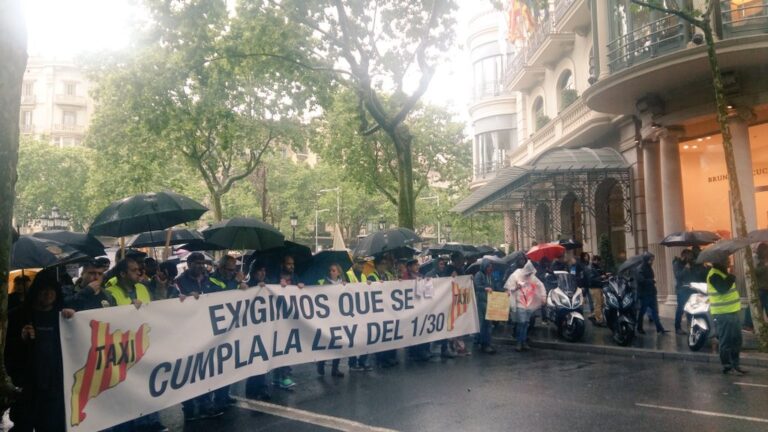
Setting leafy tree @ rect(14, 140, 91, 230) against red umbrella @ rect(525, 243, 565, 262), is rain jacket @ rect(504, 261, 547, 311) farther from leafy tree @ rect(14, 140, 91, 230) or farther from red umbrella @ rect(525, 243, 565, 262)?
leafy tree @ rect(14, 140, 91, 230)

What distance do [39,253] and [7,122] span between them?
291cm

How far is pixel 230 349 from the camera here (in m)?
7.12

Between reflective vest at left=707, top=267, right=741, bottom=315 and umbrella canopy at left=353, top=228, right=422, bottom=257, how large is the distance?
5.06 metres

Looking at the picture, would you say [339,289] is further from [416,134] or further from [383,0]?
[416,134]

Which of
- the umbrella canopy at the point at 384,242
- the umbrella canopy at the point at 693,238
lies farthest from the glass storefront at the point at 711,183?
the umbrella canopy at the point at 384,242

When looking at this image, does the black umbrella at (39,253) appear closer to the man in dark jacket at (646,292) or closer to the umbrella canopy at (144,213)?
the umbrella canopy at (144,213)

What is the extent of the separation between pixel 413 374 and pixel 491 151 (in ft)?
78.4

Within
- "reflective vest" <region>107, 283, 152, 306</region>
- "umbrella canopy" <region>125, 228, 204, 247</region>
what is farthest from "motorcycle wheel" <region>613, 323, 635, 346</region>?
"umbrella canopy" <region>125, 228, 204, 247</region>

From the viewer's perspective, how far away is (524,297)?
11.1 meters

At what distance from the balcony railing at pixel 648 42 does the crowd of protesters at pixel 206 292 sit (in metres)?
5.11

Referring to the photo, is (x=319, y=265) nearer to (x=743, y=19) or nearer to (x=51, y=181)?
(x=743, y=19)

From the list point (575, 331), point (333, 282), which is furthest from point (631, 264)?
point (333, 282)

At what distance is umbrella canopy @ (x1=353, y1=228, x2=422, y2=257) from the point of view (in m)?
11.0

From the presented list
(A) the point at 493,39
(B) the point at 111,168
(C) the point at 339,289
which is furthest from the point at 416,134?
(C) the point at 339,289
